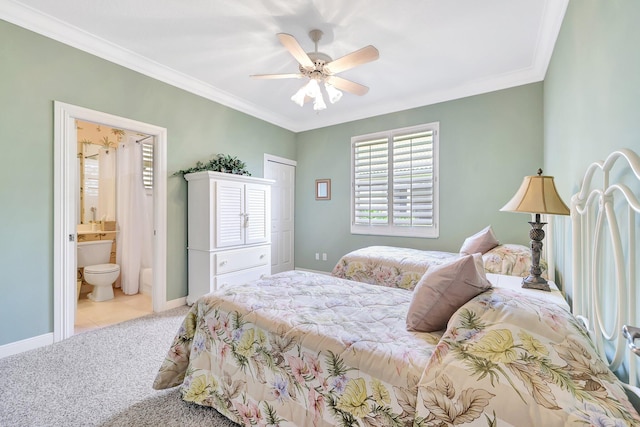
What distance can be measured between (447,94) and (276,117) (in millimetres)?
2617

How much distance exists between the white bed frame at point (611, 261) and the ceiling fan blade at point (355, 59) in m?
1.64

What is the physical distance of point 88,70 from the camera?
2662 millimetres

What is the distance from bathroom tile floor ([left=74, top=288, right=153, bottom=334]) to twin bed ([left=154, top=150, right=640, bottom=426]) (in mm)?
1822

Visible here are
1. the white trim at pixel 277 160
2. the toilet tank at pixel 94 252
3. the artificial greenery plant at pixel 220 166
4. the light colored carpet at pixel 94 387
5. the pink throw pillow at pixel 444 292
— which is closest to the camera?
the pink throw pillow at pixel 444 292

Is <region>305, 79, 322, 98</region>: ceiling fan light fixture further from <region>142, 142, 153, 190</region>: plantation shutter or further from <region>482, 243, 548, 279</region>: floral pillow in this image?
<region>142, 142, 153, 190</region>: plantation shutter

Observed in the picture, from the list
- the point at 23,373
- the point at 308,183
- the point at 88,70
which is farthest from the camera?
the point at 308,183

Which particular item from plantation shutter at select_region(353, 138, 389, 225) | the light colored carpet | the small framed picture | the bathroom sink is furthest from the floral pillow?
the bathroom sink

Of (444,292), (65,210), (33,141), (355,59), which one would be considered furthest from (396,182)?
(33,141)

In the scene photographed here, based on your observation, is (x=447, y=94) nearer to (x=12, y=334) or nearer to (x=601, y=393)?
(x=601, y=393)

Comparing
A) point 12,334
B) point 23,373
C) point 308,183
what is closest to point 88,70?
point 12,334

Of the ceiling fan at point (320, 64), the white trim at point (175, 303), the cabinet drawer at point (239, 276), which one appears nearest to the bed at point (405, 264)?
the cabinet drawer at point (239, 276)

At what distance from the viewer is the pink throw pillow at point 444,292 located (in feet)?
3.95

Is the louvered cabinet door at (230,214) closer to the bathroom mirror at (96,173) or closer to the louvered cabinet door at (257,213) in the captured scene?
the louvered cabinet door at (257,213)

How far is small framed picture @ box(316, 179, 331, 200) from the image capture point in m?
4.85
